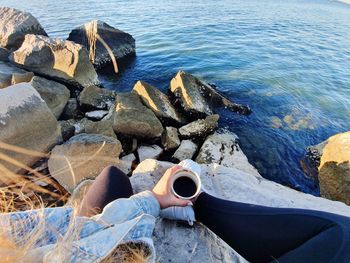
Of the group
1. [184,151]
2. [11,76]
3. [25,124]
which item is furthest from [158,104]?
[11,76]

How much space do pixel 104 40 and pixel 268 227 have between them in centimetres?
1077

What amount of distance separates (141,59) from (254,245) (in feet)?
34.3

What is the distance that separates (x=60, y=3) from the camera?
21297 millimetres

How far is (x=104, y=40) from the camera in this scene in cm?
1170

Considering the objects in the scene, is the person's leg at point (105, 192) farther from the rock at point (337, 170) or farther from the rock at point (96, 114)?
the rock at point (96, 114)

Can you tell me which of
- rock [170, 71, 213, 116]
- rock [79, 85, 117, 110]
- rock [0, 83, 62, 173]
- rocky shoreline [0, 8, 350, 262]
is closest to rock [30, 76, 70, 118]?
rocky shoreline [0, 8, 350, 262]

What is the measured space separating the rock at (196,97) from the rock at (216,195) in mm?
3678

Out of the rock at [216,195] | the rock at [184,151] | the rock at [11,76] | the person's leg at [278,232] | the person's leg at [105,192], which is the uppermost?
the person's leg at [278,232]

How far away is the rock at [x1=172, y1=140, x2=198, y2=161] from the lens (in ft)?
20.8

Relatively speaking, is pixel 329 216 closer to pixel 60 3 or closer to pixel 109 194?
pixel 109 194

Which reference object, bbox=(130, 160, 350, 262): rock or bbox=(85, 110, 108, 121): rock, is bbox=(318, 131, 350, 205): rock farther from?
bbox=(85, 110, 108, 121): rock

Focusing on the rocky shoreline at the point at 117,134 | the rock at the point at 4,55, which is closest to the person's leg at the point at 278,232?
the rocky shoreline at the point at 117,134

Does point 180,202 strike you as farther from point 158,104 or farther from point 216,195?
point 158,104

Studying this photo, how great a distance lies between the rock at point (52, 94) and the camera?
7.04 meters
